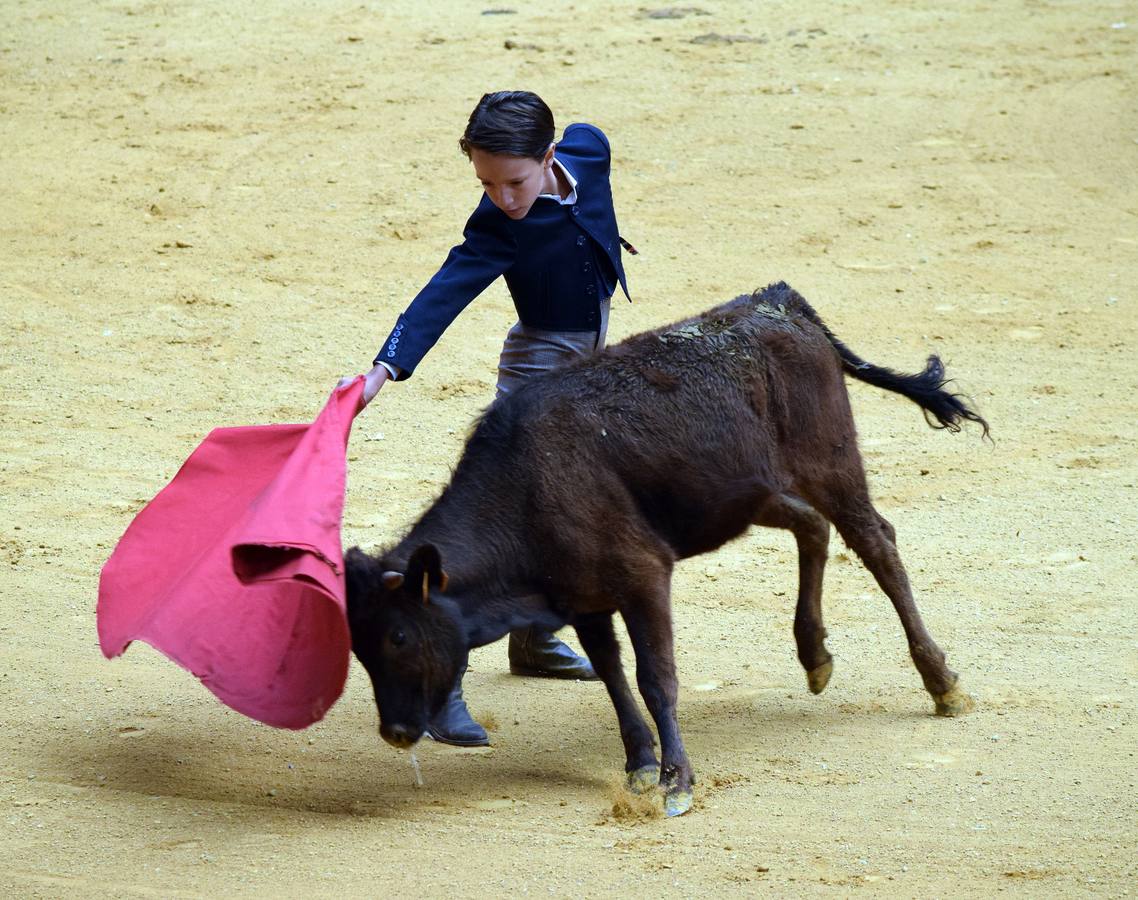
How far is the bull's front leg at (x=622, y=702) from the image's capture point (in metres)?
4.87

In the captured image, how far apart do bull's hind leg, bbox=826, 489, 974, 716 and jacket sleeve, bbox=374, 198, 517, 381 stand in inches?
59.0

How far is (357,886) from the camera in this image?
162 inches

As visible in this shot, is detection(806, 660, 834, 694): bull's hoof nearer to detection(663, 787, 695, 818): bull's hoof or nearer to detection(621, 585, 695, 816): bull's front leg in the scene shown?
detection(621, 585, 695, 816): bull's front leg

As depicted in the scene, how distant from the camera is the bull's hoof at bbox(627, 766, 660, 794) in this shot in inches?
189

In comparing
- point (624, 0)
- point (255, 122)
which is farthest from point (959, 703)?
point (624, 0)

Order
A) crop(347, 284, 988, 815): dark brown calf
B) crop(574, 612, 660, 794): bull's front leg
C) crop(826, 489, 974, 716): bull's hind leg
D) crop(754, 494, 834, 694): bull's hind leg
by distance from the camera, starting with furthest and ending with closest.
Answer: crop(754, 494, 834, 694): bull's hind leg < crop(826, 489, 974, 716): bull's hind leg < crop(574, 612, 660, 794): bull's front leg < crop(347, 284, 988, 815): dark brown calf

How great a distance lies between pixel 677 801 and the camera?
464cm

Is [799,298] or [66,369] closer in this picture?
[799,298]

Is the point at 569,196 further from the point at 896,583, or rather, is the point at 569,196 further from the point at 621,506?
the point at 896,583

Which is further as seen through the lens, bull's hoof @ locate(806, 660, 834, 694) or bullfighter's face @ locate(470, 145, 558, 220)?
bull's hoof @ locate(806, 660, 834, 694)

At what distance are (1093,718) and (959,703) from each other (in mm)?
456

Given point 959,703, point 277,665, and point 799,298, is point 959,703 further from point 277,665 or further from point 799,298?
point 277,665

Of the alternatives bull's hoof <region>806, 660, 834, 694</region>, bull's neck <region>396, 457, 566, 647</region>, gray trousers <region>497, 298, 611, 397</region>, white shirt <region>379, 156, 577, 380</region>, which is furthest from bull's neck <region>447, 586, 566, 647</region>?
white shirt <region>379, 156, 577, 380</region>

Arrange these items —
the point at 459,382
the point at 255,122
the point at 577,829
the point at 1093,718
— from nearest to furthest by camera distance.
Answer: the point at 577,829, the point at 1093,718, the point at 459,382, the point at 255,122
